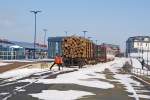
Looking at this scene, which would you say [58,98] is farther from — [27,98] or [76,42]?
[76,42]

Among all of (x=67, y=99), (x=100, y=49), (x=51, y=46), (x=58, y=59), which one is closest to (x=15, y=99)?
(x=67, y=99)

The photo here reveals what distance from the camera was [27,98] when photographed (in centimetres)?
1611

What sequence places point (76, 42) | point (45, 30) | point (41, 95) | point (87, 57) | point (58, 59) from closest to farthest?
point (41, 95) → point (58, 59) → point (76, 42) → point (87, 57) → point (45, 30)

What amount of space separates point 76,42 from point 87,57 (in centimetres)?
621

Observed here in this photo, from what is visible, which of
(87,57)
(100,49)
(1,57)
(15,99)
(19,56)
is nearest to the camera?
(15,99)

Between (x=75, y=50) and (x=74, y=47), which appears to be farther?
(x=75, y=50)

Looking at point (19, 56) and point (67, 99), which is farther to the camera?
point (19, 56)

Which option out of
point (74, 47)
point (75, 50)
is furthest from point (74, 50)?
point (74, 47)

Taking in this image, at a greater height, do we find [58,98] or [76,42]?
[76,42]

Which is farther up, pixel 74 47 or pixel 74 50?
pixel 74 47

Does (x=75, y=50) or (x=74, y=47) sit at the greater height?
(x=74, y=47)

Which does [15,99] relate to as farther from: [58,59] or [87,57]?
[87,57]

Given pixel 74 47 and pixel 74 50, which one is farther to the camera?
pixel 74 50

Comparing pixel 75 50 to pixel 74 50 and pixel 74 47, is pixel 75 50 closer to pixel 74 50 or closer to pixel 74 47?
pixel 74 50
